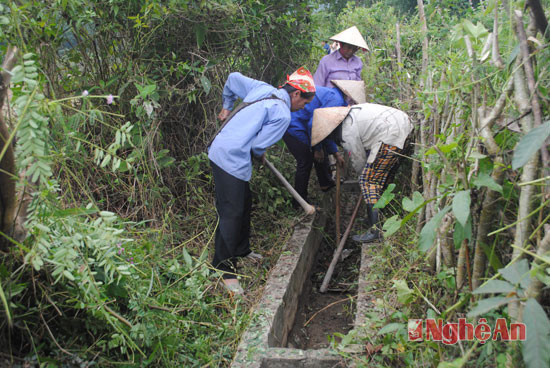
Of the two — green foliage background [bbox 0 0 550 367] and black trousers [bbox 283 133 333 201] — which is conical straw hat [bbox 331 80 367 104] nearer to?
green foliage background [bbox 0 0 550 367]

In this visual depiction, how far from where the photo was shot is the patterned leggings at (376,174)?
13.5ft

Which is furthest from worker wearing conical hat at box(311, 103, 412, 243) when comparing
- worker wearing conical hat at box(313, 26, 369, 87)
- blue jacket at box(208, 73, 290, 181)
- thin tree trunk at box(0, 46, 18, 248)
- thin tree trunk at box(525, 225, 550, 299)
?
thin tree trunk at box(0, 46, 18, 248)

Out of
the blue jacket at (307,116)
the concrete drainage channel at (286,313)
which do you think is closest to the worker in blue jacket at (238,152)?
the concrete drainage channel at (286,313)

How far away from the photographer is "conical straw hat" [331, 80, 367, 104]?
491cm

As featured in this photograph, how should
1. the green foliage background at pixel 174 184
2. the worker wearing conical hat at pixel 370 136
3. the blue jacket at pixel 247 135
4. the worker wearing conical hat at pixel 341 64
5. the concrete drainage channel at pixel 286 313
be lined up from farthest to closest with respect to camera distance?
1. the worker wearing conical hat at pixel 341 64
2. the worker wearing conical hat at pixel 370 136
3. the blue jacket at pixel 247 135
4. the concrete drainage channel at pixel 286 313
5. the green foliage background at pixel 174 184

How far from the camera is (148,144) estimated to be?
4.07 meters

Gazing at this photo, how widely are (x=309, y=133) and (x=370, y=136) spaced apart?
73 centimetres

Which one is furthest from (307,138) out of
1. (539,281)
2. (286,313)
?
(539,281)

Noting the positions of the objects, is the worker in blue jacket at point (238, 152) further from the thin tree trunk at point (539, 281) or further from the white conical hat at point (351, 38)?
the thin tree trunk at point (539, 281)

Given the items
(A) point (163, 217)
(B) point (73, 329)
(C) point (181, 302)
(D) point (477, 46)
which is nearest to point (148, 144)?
(A) point (163, 217)

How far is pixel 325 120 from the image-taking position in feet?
13.9

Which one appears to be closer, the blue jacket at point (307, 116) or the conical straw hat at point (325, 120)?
the conical straw hat at point (325, 120)

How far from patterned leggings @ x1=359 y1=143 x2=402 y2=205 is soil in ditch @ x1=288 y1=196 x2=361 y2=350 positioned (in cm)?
76

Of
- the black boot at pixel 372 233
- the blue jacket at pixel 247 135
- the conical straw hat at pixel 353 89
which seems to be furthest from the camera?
the conical straw hat at pixel 353 89
